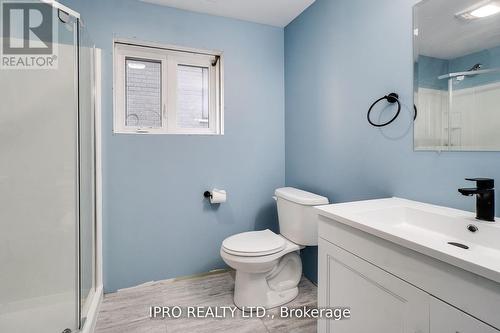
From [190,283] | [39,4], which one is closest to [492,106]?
[190,283]

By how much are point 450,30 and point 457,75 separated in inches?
8.3

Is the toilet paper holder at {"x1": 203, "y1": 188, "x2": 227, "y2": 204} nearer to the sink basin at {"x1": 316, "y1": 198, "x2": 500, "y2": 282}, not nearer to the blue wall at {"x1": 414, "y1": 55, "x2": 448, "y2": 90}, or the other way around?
the sink basin at {"x1": 316, "y1": 198, "x2": 500, "y2": 282}

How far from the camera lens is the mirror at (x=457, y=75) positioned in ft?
3.11

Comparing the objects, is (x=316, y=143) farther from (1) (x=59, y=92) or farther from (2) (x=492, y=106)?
(1) (x=59, y=92)

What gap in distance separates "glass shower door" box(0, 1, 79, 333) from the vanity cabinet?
146 centimetres

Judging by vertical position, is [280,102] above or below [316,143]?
above

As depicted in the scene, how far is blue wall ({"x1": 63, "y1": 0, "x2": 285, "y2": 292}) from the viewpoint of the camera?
1.84 meters

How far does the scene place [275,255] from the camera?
1.59 m

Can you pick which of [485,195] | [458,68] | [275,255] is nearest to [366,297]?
[485,195]

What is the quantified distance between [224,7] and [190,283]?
7.28 feet

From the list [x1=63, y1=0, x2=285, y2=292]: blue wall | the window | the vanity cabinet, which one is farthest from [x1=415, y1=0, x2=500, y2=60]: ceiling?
the window

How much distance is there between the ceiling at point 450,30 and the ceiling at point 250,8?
1.01m

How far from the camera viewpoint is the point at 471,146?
1010 millimetres

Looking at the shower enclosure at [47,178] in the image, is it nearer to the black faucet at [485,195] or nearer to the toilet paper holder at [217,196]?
the toilet paper holder at [217,196]
